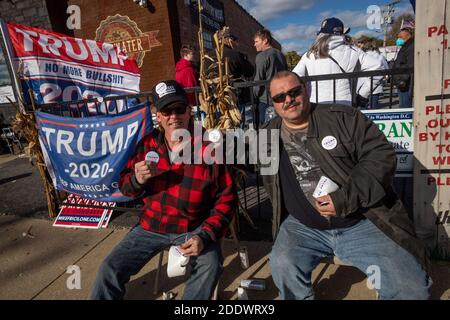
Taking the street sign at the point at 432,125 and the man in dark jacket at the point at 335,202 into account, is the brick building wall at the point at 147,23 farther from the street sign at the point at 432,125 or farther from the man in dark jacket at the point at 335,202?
the street sign at the point at 432,125

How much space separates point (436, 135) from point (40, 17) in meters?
10.3

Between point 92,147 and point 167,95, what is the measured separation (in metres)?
1.60

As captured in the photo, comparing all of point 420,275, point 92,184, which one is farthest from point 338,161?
point 92,184

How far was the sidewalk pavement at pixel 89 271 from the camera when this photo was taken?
2.47 metres

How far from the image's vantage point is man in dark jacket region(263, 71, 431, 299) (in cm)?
189

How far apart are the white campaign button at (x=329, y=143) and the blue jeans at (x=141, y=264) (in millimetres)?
1054

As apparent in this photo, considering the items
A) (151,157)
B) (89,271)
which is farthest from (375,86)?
(89,271)

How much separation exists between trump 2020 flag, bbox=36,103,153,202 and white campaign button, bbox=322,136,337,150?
1874 mm

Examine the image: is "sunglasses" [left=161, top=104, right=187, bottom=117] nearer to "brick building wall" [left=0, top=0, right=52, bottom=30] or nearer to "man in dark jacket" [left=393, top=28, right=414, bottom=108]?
"man in dark jacket" [left=393, top=28, right=414, bottom=108]

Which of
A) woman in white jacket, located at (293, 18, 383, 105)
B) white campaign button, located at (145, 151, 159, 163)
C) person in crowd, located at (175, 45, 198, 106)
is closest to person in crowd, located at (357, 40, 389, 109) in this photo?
woman in white jacket, located at (293, 18, 383, 105)

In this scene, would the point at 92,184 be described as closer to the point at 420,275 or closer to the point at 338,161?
the point at 338,161

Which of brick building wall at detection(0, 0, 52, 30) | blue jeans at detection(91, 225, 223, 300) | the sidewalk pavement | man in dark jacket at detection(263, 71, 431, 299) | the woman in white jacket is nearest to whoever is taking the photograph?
man in dark jacket at detection(263, 71, 431, 299)

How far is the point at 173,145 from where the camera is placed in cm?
243

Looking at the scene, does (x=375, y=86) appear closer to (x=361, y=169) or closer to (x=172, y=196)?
(x=361, y=169)
